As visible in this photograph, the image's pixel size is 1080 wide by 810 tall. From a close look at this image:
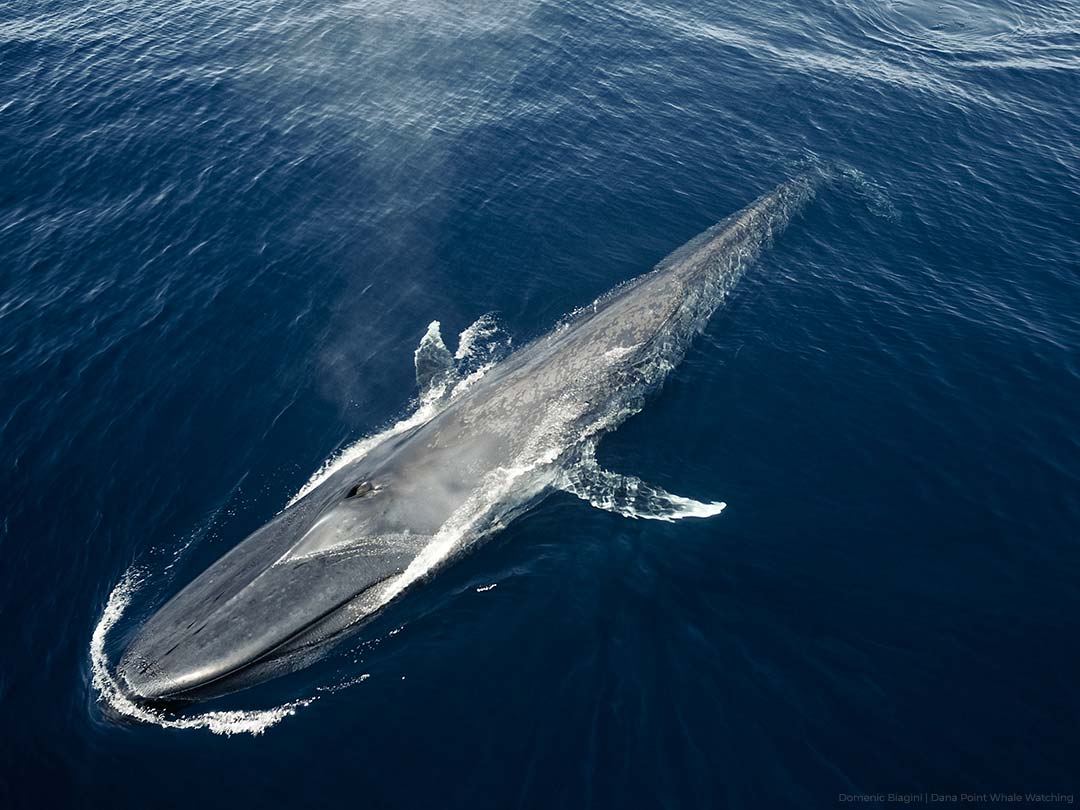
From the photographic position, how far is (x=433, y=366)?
131ft

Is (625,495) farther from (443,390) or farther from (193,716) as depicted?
(193,716)

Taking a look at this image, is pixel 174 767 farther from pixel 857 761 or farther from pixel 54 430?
pixel 857 761

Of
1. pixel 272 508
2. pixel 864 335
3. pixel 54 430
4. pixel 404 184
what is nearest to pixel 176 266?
pixel 54 430

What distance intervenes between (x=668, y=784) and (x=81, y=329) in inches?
1600

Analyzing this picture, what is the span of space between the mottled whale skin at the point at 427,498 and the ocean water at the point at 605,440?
49.2 inches

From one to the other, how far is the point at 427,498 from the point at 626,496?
9.38m

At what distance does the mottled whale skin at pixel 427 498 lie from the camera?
26.1 metres

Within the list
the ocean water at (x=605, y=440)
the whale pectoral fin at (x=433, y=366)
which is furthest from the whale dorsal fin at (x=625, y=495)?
the whale pectoral fin at (x=433, y=366)

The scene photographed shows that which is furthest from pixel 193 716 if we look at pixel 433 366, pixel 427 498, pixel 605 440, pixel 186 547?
pixel 605 440

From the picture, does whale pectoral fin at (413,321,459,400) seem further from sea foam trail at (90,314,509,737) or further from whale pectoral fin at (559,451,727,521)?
whale pectoral fin at (559,451,727,521)

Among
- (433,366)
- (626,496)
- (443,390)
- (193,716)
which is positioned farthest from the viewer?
(433,366)

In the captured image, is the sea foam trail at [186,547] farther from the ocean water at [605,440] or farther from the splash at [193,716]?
the ocean water at [605,440]

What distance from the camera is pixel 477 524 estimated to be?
102 feet

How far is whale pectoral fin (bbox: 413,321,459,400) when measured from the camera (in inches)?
1526
